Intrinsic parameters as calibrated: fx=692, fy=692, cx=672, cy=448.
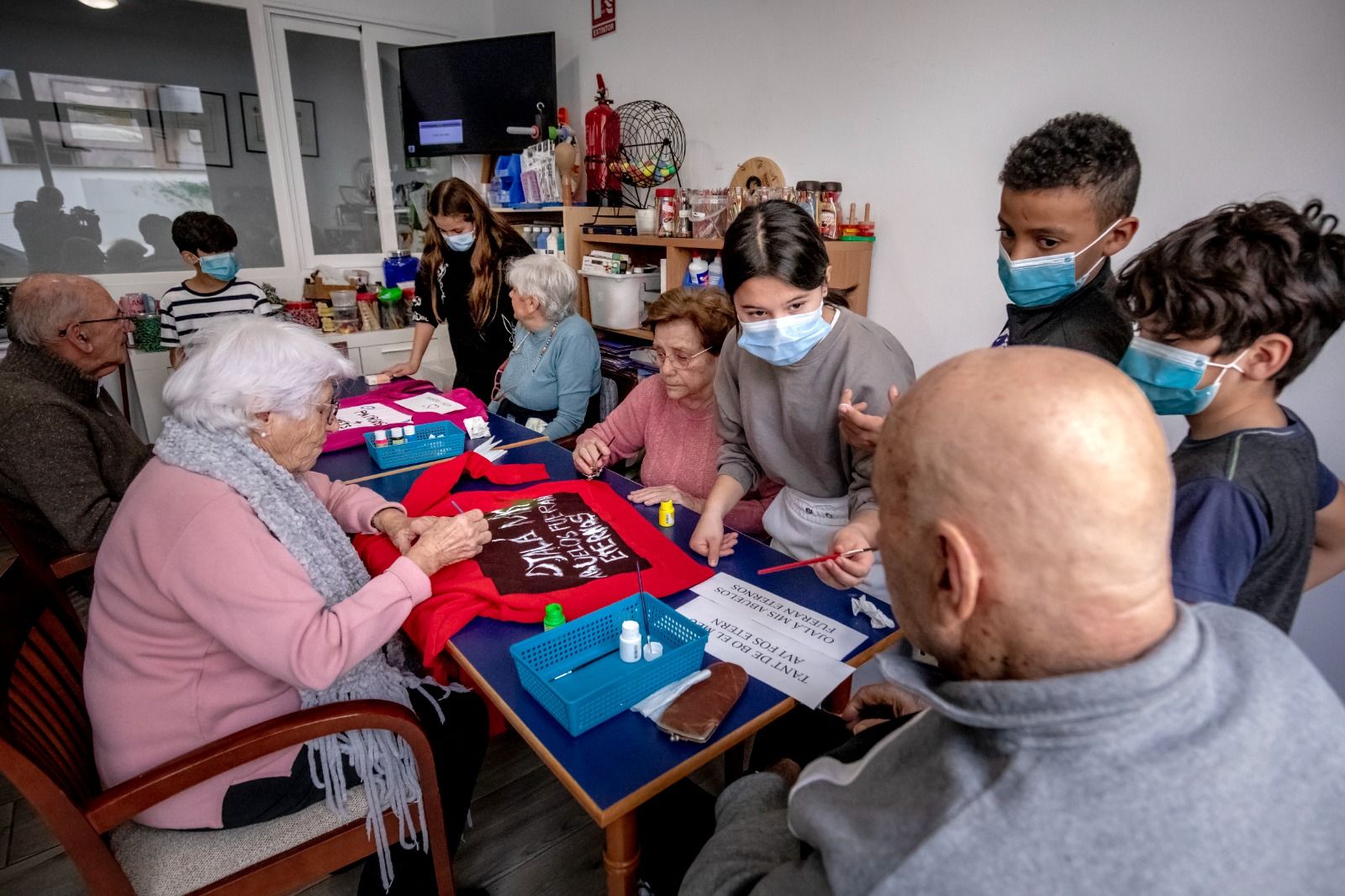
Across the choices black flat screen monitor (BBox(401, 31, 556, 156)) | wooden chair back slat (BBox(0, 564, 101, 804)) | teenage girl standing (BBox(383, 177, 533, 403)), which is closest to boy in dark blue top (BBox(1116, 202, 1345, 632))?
wooden chair back slat (BBox(0, 564, 101, 804))

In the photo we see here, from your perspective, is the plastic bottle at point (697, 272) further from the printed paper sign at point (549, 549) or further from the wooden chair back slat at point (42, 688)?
the wooden chair back slat at point (42, 688)

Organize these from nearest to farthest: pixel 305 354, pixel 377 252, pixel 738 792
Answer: pixel 738 792, pixel 305 354, pixel 377 252

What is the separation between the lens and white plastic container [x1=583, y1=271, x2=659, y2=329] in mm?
3799

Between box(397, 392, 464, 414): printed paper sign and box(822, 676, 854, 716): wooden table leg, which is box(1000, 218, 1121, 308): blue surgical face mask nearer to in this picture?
box(822, 676, 854, 716): wooden table leg

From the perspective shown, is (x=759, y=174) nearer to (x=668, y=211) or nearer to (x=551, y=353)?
(x=668, y=211)

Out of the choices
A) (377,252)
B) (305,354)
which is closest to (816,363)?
(305,354)

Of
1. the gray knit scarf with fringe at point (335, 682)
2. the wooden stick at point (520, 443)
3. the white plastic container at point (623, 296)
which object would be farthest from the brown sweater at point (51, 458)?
the white plastic container at point (623, 296)

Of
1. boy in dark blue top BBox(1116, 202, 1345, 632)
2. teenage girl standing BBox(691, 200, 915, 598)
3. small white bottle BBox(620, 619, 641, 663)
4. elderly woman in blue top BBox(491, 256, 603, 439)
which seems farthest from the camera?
elderly woman in blue top BBox(491, 256, 603, 439)

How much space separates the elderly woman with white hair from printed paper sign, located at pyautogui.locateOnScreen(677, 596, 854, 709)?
575mm

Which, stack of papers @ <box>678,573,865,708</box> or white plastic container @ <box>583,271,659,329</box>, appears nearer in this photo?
stack of papers @ <box>678,573,865,708</box>

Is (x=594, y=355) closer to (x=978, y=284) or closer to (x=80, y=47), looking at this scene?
(x=978, y=284)

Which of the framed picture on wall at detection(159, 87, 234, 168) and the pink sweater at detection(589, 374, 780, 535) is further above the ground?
the framed picture on wall at detection(159, 87, 234, 168)

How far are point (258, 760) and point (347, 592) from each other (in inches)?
13.6

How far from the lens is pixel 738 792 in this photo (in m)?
0.94
